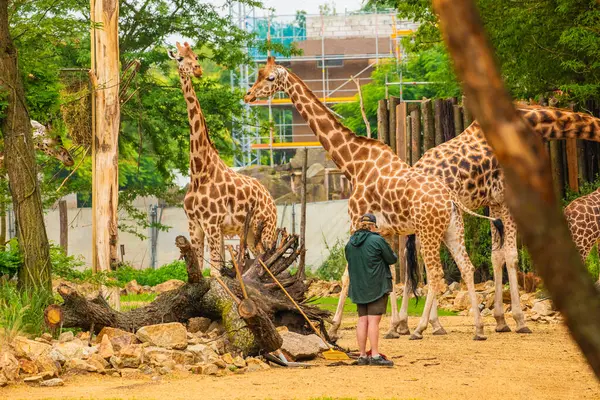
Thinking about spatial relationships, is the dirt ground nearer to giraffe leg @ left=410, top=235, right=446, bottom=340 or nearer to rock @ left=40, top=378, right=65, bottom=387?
rock @ left=40, top=378, right=65, bottom=387

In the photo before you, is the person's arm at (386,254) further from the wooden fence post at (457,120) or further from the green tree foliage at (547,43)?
the wooden fence post at (457,120)

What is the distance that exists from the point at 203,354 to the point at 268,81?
4.71 meters

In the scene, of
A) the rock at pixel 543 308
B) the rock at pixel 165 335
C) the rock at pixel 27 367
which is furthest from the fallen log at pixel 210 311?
the rock at pixel 543 308

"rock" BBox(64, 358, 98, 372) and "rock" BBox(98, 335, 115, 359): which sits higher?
"rock" BBox(98, 335, 115, 359)

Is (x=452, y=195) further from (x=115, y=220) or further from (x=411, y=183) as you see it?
(x=115, y=220)

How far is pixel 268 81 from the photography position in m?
13.8

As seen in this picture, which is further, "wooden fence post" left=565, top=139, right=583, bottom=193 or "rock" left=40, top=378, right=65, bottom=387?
"wooden fence post" left=565, top=139, right=583, bottom=193

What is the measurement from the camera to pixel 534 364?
34.8 ft

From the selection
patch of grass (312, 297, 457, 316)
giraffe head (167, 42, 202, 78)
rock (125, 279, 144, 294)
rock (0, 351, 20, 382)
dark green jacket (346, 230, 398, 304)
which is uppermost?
giraffe head (167, 42, 202, 78)

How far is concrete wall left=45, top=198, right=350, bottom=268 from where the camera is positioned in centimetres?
2948

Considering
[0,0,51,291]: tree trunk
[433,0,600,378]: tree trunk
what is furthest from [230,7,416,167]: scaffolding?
[433,0,600,378]: tree trunk

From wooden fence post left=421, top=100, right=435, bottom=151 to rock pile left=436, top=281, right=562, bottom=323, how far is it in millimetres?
2663

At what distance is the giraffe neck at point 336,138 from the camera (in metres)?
13.4

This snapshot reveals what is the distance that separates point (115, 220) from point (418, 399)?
648cm
